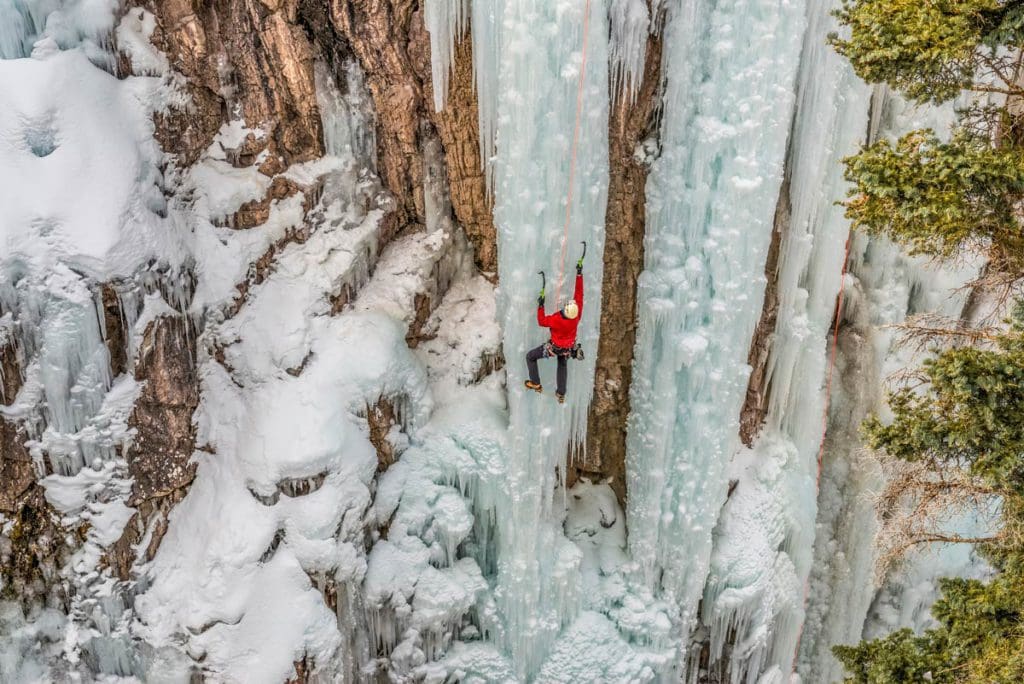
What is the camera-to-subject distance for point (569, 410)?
24.8 ft

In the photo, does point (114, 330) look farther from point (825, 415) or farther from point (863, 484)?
point (863, 484)

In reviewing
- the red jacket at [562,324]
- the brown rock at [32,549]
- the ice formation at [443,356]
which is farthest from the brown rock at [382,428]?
the brown rock at [32,549]

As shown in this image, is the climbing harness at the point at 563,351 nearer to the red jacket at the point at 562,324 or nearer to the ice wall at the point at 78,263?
the red jacket at the point at 562,324

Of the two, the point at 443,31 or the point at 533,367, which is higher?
the point at 443,31

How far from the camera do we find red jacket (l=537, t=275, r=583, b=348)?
6.59 metres

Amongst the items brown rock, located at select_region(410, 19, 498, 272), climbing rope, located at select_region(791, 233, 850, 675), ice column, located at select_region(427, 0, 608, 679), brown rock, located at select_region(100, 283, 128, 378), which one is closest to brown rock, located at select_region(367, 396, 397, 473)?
ice column, located at select_region(427, 0, 608, 679)

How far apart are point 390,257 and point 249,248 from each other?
1.24 metres

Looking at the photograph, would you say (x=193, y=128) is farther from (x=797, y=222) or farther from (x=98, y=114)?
(x=797, y=222)

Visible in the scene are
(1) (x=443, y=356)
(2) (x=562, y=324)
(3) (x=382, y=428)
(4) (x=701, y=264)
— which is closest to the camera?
(2) (x=562, y=324)

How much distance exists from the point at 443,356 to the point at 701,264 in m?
2.54

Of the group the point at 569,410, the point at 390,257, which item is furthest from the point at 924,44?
the point at 390,257

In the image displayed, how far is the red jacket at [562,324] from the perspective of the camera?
659 cm

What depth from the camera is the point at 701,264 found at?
23.3 feet

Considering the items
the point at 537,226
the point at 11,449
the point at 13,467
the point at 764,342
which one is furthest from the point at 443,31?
the point at 13,467
